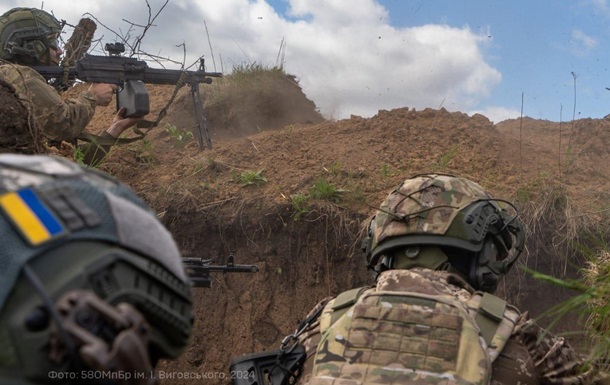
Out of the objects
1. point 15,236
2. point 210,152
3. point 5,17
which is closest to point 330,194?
point 210,152

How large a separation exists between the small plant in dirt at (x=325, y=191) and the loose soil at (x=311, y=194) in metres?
0.01

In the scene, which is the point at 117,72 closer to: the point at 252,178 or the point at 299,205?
the point at 252,178

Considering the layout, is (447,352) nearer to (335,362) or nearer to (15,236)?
(335,362)

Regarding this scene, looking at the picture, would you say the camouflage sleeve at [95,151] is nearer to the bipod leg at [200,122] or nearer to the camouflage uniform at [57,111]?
the camouflage uniform at [57,111]

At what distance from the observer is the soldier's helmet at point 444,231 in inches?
147

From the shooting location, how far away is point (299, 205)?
6.36 m

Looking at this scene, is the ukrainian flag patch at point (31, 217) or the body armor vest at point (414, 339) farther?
the body armor vest at point (414, 339)

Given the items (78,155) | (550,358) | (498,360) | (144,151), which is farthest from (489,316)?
(144,151)

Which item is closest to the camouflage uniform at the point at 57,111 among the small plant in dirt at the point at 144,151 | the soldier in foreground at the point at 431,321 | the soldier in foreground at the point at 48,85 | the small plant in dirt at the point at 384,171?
the soldier in foreground at the point at 48,85

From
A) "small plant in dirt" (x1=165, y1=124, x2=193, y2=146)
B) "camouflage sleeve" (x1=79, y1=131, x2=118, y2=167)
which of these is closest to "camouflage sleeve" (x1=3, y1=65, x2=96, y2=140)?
"camouflage sleeve" (x1=79, y1=131, x2=118, y2=167)

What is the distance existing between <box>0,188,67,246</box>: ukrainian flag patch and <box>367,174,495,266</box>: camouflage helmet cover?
8.27 feet

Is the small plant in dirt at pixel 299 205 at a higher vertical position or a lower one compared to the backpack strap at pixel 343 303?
higher

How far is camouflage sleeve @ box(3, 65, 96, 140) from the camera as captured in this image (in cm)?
687

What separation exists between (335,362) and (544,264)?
10.6 feet
